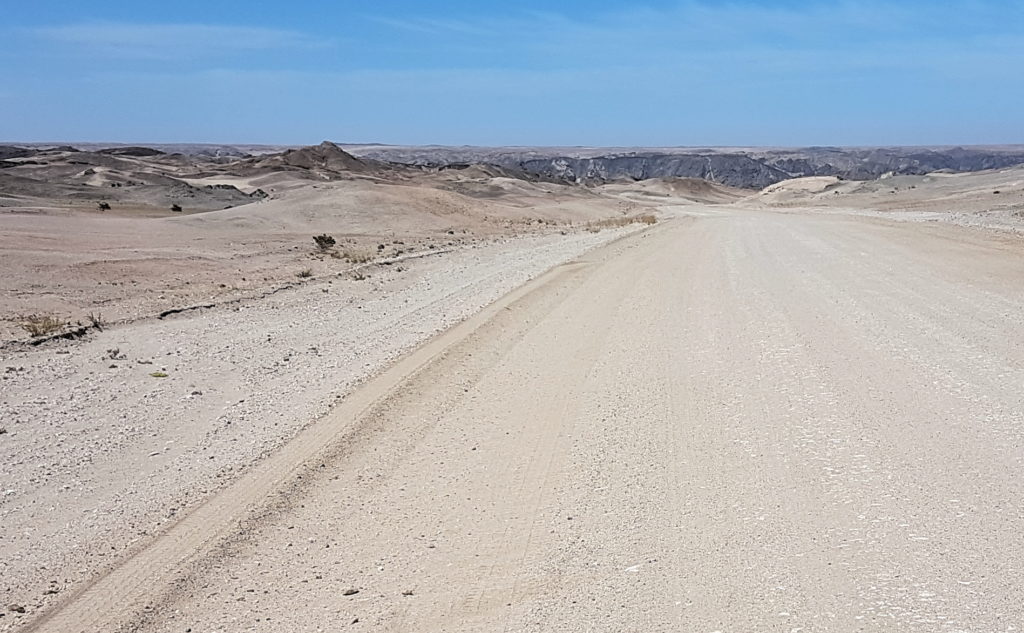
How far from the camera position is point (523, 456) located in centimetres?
742

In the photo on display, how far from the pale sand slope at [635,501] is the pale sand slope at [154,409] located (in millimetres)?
452

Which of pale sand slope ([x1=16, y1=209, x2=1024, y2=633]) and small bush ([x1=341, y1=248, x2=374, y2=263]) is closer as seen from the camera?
pale sand slope ([x1=16, y1=209, x2=1024, y2=633])

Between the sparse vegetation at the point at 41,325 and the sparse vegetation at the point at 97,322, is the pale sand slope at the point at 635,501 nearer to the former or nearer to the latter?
the sparse vegetation at the point at 97,322

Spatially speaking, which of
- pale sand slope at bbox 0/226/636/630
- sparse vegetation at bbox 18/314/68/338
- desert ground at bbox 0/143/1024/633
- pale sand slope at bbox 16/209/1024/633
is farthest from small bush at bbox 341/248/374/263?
pale sand slope at bbox 16/209/1024/633

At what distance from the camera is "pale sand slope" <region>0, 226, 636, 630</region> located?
6.27 m

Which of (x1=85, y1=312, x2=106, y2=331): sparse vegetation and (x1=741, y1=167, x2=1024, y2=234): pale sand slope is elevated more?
(x1=741, y1=167, x2=1024, y2=234): pale sand slope

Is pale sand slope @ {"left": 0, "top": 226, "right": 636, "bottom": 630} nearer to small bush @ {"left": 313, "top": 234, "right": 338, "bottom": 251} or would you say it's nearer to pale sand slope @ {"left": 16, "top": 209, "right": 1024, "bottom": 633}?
pale sand slope @ {"left": 16, "top": 209, "right": 1024, "bottom": 633}

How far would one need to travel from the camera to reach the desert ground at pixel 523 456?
502cm

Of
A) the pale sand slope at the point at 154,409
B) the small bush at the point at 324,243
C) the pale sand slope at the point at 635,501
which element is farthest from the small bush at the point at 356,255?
the pale sand slope at the point at 635,501

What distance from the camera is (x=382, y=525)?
608cm

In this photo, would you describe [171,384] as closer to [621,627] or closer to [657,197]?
[621,627]

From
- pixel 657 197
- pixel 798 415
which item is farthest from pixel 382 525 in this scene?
pixel 657 197

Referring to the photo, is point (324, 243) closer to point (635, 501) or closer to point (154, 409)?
point (154, 409)

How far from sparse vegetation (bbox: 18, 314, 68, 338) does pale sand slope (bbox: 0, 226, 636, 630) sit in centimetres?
79
